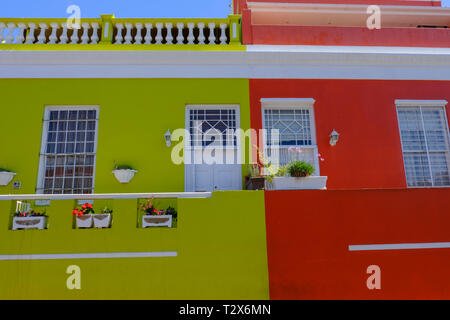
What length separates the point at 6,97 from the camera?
22.5 feet

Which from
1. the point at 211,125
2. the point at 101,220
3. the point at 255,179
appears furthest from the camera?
the point at 211,125

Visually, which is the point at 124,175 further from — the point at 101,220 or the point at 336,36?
the point at 336,36

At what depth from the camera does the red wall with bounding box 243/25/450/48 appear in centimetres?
753

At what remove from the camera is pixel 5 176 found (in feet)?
20.9

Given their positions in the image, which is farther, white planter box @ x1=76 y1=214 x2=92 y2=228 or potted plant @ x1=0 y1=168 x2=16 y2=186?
potted plant @ x1=0 y1=168 x2=16 y2=186

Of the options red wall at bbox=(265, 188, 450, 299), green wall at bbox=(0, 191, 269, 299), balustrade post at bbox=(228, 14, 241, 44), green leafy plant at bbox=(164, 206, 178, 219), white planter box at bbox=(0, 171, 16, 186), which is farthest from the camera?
balustrade post at bbox=(228, 14, 241, 44)

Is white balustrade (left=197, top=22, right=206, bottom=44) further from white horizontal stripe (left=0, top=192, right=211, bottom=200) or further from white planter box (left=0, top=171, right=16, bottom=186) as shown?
white planter box (left=0, top=171, right=16, bottom=186)

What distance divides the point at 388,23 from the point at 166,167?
789 centimetres

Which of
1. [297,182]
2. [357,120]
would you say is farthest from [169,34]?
[357,120]

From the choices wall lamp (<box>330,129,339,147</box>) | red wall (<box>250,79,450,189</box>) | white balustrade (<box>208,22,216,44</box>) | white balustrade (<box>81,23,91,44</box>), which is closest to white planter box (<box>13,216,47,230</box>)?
white balustrade (<box>81,23,91,44</box>)

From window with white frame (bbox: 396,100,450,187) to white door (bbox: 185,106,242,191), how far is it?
3.59 meters

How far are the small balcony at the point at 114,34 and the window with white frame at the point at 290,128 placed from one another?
5.51 feet

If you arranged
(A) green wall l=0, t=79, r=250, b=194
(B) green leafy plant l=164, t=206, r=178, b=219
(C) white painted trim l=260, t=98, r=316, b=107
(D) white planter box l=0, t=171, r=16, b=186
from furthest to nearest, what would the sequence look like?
1. (C) white painted trim l=260, t=98, r=316, b=107
2. (A) green wall l=0, t=79, r=250, b=194
3. (D) white planter box l=0, t=171, r=16, b=186
4. (B) green leafy plant l=164, t=206, r=178, b=219

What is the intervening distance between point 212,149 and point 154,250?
2.62 m
